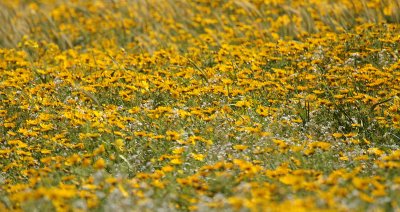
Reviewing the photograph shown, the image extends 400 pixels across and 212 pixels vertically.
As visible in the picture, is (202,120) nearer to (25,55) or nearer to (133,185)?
(133,185)

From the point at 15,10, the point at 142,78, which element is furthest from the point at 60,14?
the point at 142,78

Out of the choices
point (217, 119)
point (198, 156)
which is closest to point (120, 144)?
point (198, 156)

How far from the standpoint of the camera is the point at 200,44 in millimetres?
6875

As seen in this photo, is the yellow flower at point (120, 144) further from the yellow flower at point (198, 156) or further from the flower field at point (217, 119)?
the yellow flower at point (198, 156)

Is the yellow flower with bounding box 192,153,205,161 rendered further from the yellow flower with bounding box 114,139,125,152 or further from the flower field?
the yellow flower with bounding box 114,139,125,152

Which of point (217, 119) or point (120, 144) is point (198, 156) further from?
point (217, 119)

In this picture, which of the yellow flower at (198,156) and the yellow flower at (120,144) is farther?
the yellow flower at (120,144)

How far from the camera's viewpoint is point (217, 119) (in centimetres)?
474

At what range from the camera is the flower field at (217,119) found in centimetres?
342

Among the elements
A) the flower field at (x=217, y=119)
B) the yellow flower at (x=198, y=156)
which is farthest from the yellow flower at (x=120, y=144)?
the yellow flower at (x=198, y=156)

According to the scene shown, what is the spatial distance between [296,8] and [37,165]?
13.9ft

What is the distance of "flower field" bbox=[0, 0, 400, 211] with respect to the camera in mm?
3422

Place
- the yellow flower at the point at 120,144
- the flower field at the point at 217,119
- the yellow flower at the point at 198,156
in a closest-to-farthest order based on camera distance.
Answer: the flower field at the point at 217,119 < the yellow flower at the point at 198,156 < the yellow flower at the point at 120,144

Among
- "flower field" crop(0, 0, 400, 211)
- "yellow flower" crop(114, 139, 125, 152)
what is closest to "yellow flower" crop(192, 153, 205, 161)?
"flower field" crop(0, 0, 400, 211)
